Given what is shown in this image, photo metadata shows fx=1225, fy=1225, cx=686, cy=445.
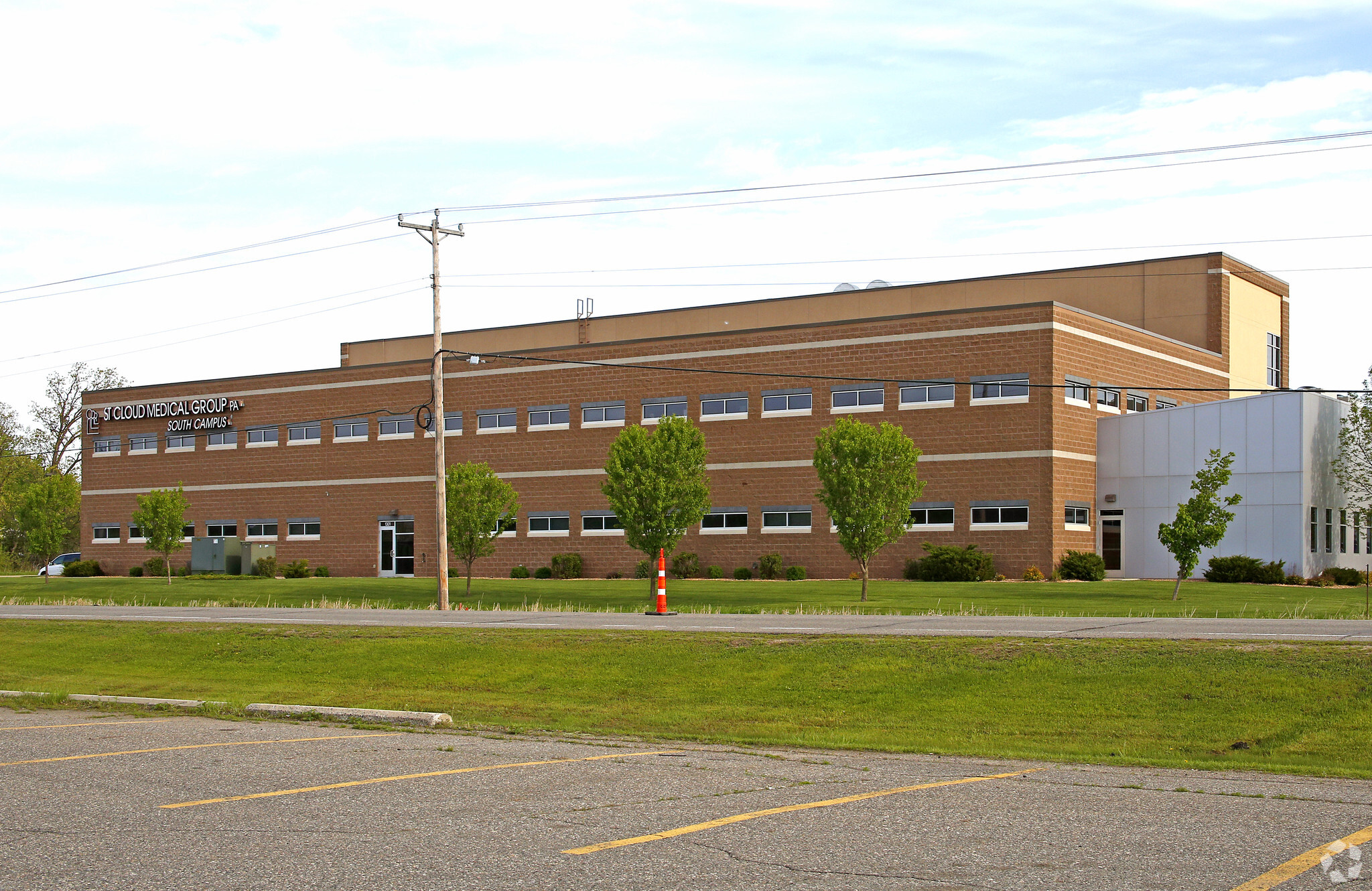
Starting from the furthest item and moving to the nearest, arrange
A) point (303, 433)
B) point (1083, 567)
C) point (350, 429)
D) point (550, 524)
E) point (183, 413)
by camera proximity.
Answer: point (183, 413) < point (303, 433) < point (350, 429) < point (550, 524) < point (1083, 567)

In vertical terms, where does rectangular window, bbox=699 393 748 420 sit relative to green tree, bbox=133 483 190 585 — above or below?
A: above

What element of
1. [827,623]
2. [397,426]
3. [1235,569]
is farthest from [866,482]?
[397,426]

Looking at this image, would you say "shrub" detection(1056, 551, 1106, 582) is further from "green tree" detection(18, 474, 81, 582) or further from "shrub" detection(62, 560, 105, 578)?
"shrub" detection(62, 560, 105, 578)

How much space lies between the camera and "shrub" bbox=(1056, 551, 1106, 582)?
39.9m

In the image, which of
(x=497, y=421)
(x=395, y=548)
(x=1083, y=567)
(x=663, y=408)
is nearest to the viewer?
(x=1083, y=567)

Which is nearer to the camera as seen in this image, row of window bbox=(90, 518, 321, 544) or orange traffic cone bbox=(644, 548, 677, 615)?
orange traffic cone bbox=(644, 548, 677, 615)

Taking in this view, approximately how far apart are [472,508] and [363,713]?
24.5 m

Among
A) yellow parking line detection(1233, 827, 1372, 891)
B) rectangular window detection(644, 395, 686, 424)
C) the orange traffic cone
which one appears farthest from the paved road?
rectangular window detection(644, 395, 686, 424)

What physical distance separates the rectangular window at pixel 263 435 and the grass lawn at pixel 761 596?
10595 millimetres

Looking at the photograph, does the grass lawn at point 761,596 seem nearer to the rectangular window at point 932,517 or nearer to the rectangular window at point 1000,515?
the rectangular window at point 1000,515

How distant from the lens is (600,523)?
164 feet

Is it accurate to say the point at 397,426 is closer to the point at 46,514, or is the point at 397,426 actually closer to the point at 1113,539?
the point at 46,514

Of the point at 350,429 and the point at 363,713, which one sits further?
the point at 350,429

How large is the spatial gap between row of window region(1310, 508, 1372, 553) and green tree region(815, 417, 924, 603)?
16927 mm
